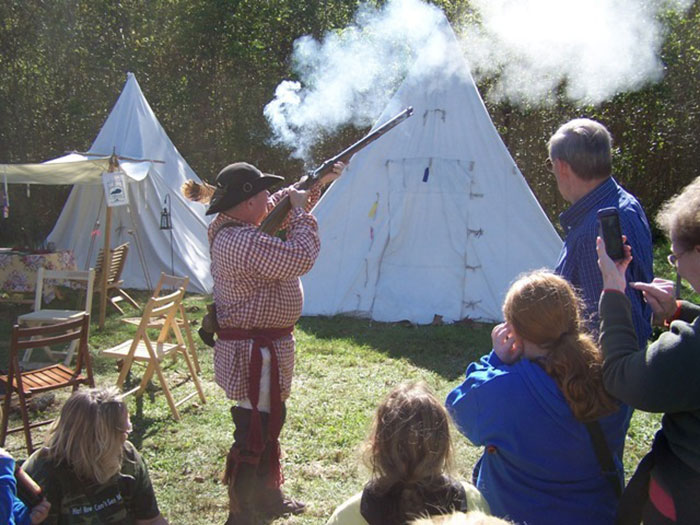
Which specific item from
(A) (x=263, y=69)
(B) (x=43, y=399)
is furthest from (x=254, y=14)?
(B) (x=43, y=399)

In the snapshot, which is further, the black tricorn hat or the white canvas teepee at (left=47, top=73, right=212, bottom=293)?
the white canvas teepee at (left=47, top=73, right=212, bottom=293)

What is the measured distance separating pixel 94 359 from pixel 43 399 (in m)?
1.35

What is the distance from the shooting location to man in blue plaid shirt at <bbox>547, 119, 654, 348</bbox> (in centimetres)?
238

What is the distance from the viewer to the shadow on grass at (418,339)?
6193mm

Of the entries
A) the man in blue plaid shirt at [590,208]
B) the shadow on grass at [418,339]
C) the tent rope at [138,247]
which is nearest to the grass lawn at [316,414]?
the shadow on grass at [418,339]

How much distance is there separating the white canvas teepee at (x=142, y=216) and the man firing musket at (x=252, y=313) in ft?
22.9

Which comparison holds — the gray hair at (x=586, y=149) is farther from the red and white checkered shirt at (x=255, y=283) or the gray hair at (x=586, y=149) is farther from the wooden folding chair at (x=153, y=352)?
the wooden folding chair at (x=153, y=352)

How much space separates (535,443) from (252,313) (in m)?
1.60

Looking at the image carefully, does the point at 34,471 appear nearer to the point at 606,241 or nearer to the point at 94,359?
the point at 606,241

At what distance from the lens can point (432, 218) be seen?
832cm

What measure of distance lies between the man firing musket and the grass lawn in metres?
0.51

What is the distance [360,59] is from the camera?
362 inches

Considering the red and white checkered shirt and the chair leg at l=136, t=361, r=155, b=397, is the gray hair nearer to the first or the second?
the red and white checkered shirt

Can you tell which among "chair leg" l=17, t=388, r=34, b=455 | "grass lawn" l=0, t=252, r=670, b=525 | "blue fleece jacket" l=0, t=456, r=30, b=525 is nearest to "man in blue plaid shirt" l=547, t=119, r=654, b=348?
"grass lawn" l=0, t=252, r=670, b=525
